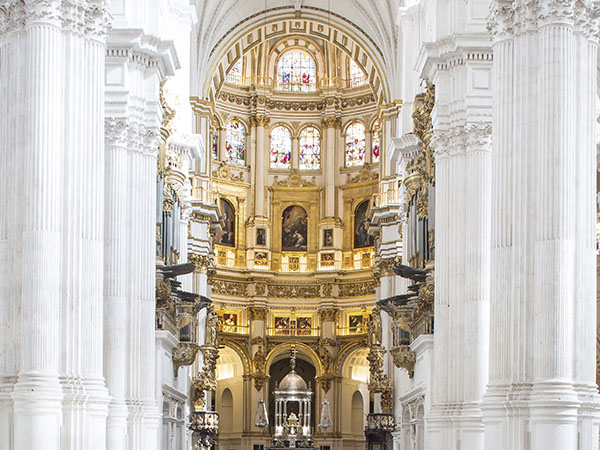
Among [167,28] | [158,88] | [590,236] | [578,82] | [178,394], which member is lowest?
[178,394]

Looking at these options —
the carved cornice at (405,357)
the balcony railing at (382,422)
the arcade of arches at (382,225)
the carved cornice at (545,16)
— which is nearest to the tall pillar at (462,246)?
the arcade of arches at (382,225)

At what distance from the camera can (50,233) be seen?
48.7 feet

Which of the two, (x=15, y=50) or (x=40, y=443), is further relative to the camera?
(x=15, y=50)

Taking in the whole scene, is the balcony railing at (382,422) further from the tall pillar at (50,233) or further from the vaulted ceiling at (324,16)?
the tall pillar at (50,233)

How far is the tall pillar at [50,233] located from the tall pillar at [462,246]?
9.43m

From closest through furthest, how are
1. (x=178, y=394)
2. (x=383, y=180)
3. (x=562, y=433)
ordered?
(x=562, y=433) < (x=178, y=394) < (x=383, y=180)

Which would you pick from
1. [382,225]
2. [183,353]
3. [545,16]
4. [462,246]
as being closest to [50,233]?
[545,16]

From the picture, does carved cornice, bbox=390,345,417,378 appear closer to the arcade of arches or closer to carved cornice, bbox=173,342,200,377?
the arcade of arches

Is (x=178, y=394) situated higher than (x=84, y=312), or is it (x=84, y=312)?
(x=84, y=312)

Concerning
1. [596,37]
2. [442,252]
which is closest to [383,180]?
[442,252]

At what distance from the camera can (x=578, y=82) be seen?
49.4 feet

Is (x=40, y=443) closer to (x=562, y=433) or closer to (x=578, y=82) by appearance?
(x=562, y=433)

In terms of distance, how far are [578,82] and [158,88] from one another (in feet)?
37.3

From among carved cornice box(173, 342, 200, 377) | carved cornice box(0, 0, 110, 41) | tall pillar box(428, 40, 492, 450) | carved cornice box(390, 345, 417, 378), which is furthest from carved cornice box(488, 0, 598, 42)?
carved cornice box(173, 342, 200, 377)
